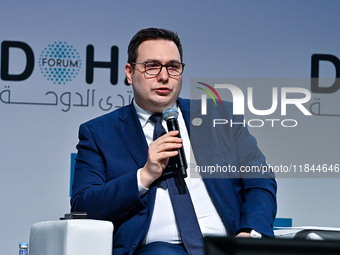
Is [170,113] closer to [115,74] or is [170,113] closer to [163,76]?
[163,76]

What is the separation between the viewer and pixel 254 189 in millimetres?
1950

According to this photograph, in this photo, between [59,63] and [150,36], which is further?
[59,63]

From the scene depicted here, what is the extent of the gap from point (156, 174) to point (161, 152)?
0.34 ft

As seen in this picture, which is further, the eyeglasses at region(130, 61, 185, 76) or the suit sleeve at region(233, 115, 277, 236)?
the eyeglasses at region(130, 61, 185, 76)

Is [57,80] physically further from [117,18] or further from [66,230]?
[66,230]

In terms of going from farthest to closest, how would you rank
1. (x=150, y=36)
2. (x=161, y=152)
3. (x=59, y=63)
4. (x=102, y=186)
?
1. (x=59, y=63)
2. (x=150, y=36)
3. (x=102, y=186)
4. (x=161, y=152)

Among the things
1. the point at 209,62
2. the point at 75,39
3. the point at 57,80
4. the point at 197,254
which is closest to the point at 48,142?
the point at 57,80

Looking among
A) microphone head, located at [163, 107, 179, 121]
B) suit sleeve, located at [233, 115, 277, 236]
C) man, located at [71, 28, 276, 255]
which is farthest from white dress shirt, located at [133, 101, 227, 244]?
microphone head, located at [163, 107, 179, 121]

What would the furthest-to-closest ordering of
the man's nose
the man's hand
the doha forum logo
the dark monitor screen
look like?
the doha forum logo, the man's nose, the man's hand, the dark monitor screen

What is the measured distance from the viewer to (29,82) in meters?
3.64

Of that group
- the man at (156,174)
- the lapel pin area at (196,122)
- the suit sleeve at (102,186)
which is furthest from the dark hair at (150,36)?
the suit sleeve at (102,186)

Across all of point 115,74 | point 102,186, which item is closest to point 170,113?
point 102,186

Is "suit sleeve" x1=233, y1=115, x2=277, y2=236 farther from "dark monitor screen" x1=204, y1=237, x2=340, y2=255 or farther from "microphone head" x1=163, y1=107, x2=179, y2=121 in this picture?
"dark monitor screen" x1=204, y1=237, x2=340, y2=255

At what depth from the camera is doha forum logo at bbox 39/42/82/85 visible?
366 centimetres
